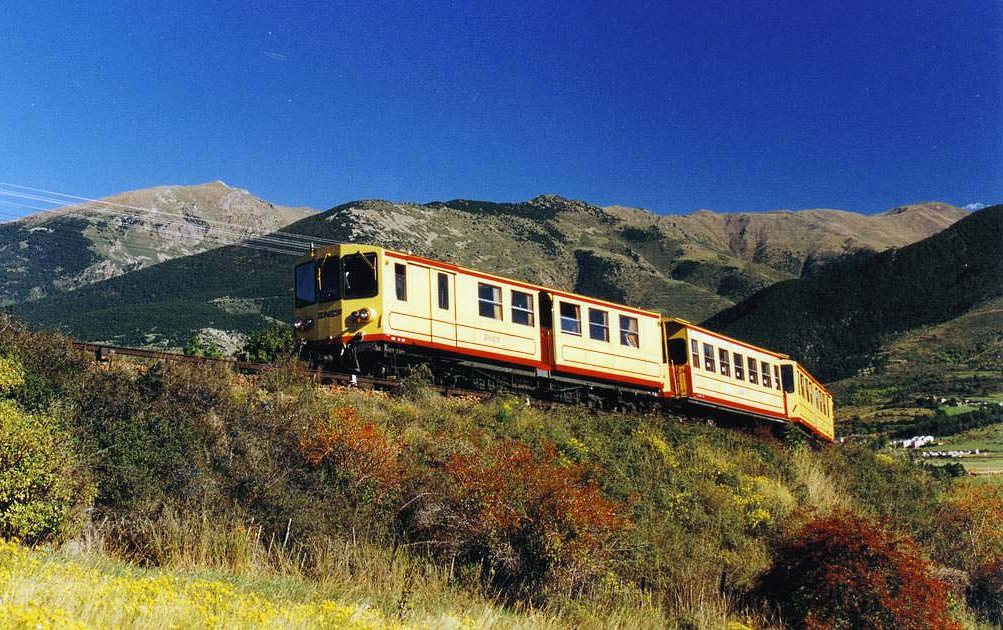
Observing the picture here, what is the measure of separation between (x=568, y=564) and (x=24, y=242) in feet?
731

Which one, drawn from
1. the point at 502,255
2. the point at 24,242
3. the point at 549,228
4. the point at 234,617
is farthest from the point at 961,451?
the point at 24,242

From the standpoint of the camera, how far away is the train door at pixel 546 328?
1894 cm

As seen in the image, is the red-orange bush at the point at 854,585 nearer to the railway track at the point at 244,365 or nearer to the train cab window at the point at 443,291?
the railway track at the point at 244,365

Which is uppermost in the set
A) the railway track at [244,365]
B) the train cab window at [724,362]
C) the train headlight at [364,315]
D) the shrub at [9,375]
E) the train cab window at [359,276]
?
the train cab window at [359,276]

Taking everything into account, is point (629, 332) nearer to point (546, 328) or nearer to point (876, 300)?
point (546, 328)

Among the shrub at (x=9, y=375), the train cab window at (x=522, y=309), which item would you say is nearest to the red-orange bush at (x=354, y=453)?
the shrub at (x=9, y=375)

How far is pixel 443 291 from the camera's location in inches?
663

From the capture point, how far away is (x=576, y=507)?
10055 millimetres

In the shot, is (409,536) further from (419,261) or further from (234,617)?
(419,261)

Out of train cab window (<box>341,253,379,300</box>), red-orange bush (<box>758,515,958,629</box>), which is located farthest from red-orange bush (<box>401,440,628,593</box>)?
train cab window (<box>341,253,379,300</box>)

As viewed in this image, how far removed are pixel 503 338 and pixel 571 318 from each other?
89.8 inches

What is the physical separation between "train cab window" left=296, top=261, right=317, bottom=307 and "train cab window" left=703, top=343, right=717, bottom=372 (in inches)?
469

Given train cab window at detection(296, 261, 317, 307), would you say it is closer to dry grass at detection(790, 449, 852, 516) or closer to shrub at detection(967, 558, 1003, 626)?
dry grass at detection(790, 449, 852, 516)

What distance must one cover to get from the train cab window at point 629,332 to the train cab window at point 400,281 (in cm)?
720
